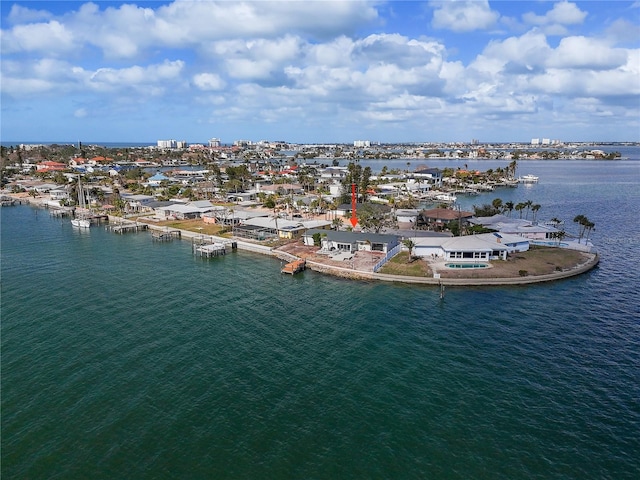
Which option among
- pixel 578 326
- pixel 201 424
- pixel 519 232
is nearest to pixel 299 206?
pixel 519 232

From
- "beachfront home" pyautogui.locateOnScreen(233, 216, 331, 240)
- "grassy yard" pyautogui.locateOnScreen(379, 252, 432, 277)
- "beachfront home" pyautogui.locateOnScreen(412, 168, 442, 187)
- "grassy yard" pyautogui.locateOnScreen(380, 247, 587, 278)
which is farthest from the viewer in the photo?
"beachfront home" pyautogui.locateOnScreen(412, 168, 442, 187)

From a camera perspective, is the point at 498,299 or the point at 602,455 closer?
the point at 602,455

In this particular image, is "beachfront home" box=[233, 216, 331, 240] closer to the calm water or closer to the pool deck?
the pool deck

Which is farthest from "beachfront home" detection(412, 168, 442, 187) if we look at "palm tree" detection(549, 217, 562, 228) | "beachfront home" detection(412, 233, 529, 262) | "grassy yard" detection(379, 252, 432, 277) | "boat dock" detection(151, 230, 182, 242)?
"boat dock" detection(151, 230, 182, 242)

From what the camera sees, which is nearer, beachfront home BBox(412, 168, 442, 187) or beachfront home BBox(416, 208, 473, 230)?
beachfront home BBox(416, 208, 473, 230)

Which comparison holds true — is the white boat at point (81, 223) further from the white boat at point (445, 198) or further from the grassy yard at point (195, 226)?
the white boat at point (445, 198)

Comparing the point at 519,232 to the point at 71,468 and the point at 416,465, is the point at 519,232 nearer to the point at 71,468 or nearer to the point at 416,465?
the point at 416,465
